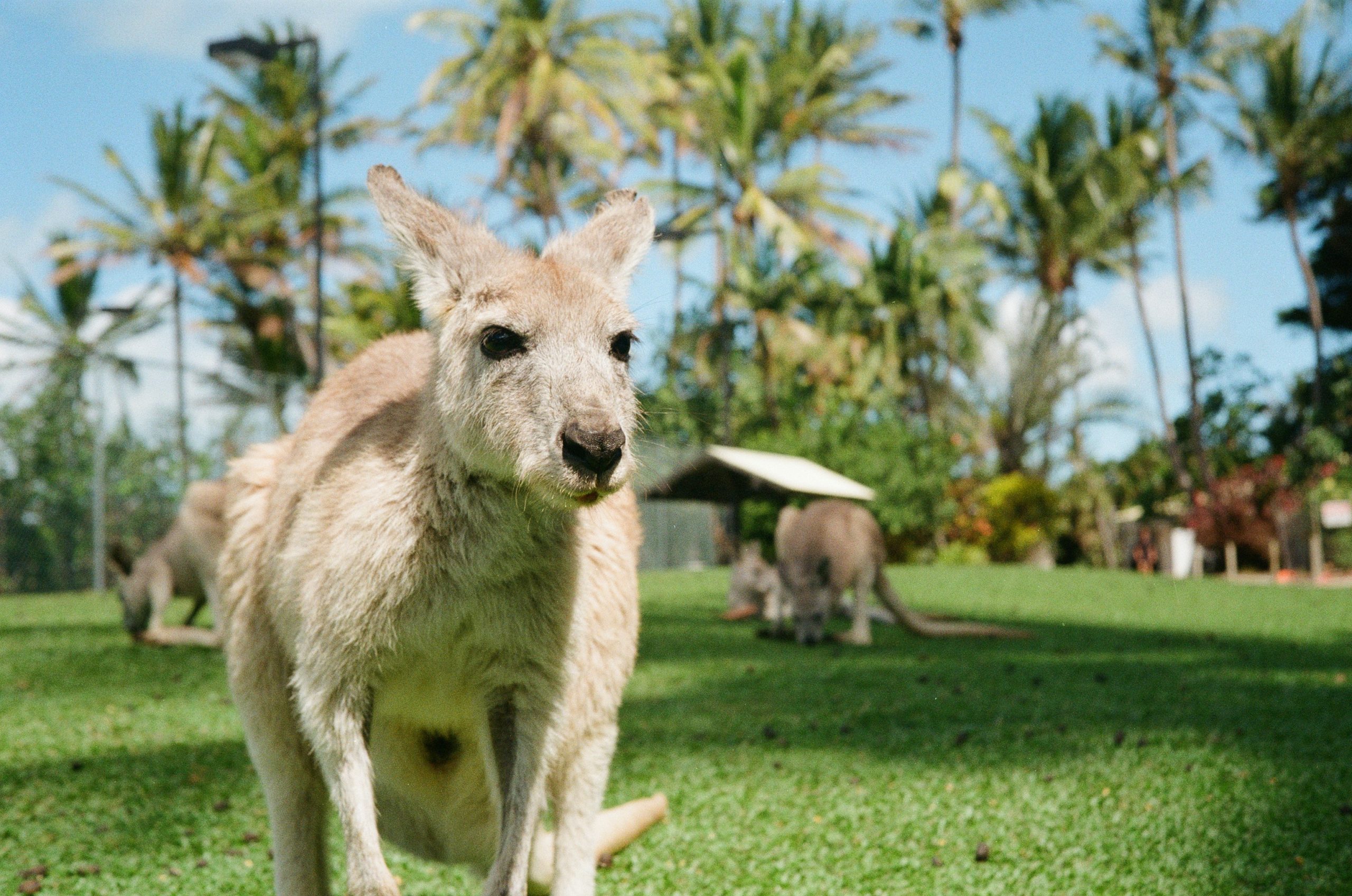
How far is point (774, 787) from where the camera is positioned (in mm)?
4488

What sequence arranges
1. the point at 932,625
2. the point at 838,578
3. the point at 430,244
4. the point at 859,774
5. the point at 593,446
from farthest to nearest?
the point at 932,625 → the point at 838,578 → the point at 859,774 → the point at 430,244 → the point at 593,446

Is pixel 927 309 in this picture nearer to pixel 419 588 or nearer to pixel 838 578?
pixel 838 578

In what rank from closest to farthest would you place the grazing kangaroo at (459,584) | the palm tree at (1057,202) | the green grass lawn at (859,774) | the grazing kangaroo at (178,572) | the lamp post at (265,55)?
the grazing kangaroo at (459,584)
the green grass lawn at (859,774)
the grazing kangaroo at (178,572)
the lamp post at (265,55)
the palm tree at (1057,202)

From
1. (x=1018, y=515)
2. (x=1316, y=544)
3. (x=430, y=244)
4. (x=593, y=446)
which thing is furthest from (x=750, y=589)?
(x=1018, y=515)

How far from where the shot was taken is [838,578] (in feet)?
33.1

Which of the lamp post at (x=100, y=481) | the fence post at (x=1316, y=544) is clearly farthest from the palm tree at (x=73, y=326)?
the fence post at (x=1316, y=544)

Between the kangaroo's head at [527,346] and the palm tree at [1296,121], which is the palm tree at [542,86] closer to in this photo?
the palm tree at [1296,121]

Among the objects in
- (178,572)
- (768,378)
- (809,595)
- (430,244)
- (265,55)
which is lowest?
(809,595)

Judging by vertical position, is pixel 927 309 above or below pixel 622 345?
above

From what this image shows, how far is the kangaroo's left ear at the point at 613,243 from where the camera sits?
2.64m

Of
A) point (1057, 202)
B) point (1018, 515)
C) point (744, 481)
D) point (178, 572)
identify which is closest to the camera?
point (178, 572)

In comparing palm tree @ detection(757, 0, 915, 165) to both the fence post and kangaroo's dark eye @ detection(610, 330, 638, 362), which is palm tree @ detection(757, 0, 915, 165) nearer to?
the fence post

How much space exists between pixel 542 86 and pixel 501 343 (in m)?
27.3

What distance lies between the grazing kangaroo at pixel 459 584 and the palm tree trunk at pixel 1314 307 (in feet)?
95.2
